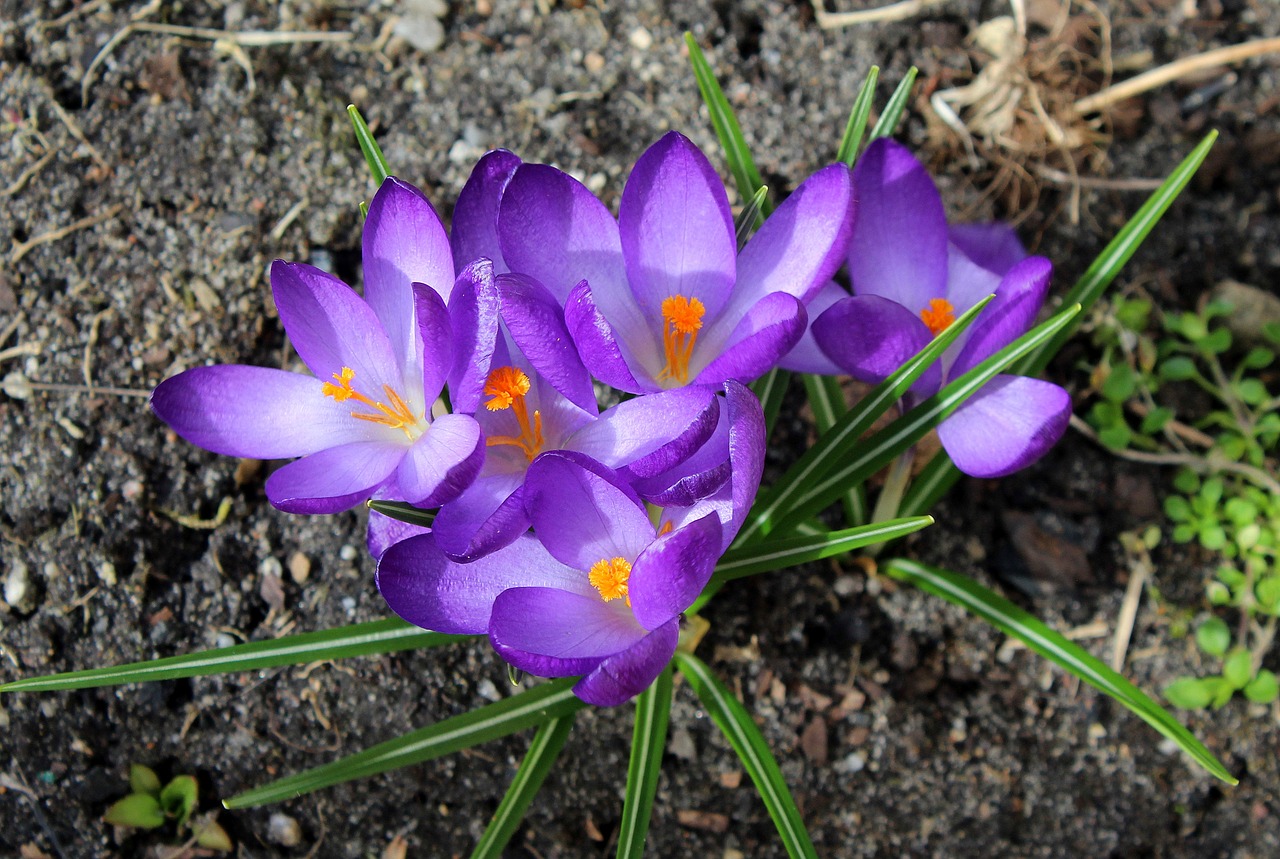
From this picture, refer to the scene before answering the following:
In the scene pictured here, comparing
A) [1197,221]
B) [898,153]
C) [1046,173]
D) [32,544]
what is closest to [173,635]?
[32,544]

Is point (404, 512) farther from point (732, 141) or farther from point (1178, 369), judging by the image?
point (1178, 369)

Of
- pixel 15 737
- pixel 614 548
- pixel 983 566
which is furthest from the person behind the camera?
pixel 983 566

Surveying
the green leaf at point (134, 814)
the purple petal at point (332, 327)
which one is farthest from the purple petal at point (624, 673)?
the green leaf at point (134, 814)

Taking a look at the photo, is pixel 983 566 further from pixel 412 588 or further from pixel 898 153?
pixel 412 588

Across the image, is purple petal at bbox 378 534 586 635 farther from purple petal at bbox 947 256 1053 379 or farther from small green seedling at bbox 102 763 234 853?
small green seedling at bbox 102 763 234 853

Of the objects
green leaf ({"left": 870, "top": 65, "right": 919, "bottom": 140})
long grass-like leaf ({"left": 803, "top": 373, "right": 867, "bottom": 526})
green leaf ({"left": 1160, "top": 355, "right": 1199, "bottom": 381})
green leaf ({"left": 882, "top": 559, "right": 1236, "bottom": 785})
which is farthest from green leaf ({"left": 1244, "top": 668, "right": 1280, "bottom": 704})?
green leaf ({"left": 870, "top": 65, "right": 919, "bottom": 140})

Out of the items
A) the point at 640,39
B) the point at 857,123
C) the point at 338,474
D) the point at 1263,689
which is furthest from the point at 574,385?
the point at 1263,689
